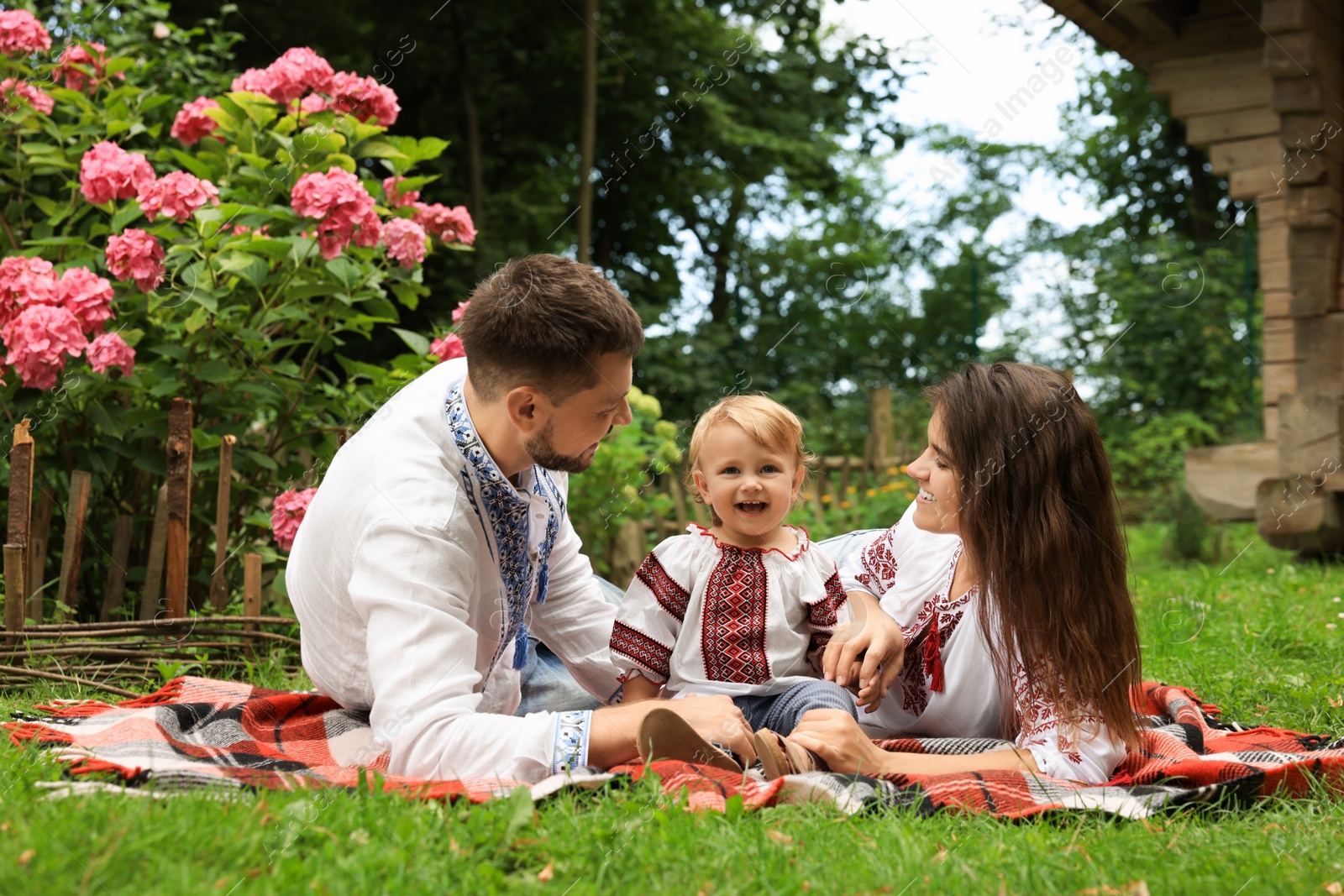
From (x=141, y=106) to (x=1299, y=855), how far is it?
4.47 meters

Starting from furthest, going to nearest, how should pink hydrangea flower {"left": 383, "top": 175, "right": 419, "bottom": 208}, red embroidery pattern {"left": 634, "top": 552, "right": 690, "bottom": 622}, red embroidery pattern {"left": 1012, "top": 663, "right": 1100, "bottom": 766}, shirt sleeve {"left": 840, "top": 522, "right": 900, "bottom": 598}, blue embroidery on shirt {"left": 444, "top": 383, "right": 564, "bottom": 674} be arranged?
pink hydrangea flower {"left": 383, "top": 175, "right": 419, "bottom": 208}, shirt sleeve {"left": 840, "top": 522, "right": 900, "bottom": 598}, red embroidery pattern {"left": 634, "top": 552, "right": 690, "bottom": 622}, blue embroidery on shirt {"left": 444, "top": 383, "right": 564, "bottom": 674}, red embroidery pattern {"left": 1012, "top": 663, "right": 1100, "bottom": 766}

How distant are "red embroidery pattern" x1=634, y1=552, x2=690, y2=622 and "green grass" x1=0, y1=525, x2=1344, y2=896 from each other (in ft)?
2.97

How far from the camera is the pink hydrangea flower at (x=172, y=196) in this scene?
145 inches

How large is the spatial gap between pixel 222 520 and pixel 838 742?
250cm

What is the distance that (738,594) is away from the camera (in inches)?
117

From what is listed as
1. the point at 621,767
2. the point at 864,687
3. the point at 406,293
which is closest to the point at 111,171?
the point at 406,293

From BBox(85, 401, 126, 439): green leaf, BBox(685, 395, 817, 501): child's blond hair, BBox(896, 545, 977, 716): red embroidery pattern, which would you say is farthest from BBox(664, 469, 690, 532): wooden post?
BBox(896, 545, 977, 716): red embroidery pattern

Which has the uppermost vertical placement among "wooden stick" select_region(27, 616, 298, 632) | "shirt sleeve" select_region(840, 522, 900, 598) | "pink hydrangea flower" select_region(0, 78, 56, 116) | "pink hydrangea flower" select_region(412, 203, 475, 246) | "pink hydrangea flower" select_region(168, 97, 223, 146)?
"pink hydrangea flower" select_region(0, 78, 56, 116)

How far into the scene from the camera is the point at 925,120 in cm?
2338

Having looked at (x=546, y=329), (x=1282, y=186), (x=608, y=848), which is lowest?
(x=608, y=848)

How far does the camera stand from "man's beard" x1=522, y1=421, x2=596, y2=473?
261cm

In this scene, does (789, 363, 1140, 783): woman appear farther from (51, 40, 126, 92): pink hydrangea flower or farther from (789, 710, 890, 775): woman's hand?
(51, 40, 126, 92): pink hydrangea flower

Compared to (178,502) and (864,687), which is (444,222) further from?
(864,687)

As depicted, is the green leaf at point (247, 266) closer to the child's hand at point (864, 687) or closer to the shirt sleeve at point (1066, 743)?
the child's hand at point (864, 687)
